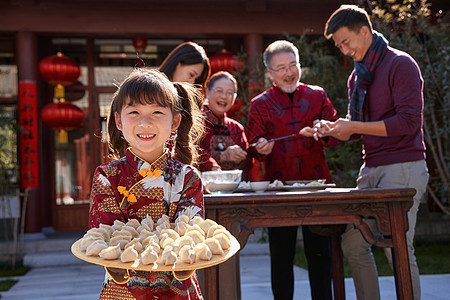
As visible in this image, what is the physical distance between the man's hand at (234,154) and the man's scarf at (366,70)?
0.59 metres

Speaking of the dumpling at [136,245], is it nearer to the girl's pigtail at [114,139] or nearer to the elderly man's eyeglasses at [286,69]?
the girl's pigtail at [114,139]

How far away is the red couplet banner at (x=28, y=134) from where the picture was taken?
6.12 m

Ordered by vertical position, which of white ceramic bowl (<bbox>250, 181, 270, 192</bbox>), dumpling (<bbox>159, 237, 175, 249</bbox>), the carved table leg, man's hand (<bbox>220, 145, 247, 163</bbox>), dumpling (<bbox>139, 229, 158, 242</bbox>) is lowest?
the carved table leg

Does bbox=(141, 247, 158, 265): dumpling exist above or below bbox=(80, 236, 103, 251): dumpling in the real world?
below

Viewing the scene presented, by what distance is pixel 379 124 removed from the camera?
2.20m

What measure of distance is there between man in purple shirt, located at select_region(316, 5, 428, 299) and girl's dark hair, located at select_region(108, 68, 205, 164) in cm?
74

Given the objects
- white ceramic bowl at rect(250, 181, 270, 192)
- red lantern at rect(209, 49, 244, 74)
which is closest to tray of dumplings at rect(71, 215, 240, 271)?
white ceramic bowl at rect(250, 181, 270, 192)

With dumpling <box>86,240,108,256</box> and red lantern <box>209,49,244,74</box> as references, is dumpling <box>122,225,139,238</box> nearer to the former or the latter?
dumpling <box>86,240,108,256</box>

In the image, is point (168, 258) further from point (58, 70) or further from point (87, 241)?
point (58, 70)

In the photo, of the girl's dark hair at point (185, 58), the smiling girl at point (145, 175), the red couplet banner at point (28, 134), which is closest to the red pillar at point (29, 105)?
the red couplet banner at point (28, 134)

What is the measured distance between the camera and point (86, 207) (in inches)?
283

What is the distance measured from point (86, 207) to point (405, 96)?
5.79 metres

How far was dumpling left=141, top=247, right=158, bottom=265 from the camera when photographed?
1.15 m

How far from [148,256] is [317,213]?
1012 mm
